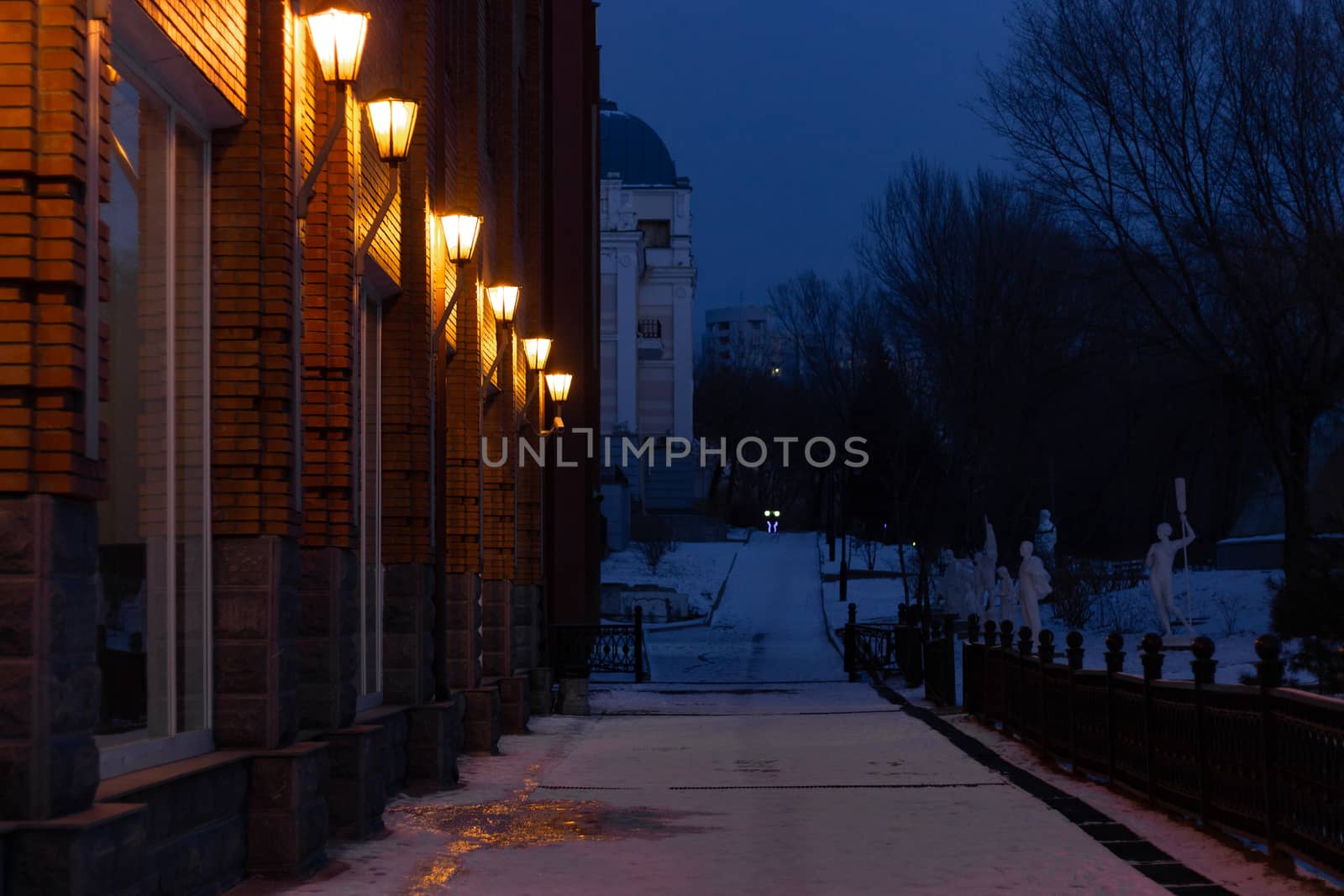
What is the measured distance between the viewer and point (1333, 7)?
95.6 ft

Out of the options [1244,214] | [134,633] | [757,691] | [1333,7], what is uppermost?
[1333,7]

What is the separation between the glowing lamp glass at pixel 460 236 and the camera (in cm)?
1424

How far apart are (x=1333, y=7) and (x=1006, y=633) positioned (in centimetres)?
1620

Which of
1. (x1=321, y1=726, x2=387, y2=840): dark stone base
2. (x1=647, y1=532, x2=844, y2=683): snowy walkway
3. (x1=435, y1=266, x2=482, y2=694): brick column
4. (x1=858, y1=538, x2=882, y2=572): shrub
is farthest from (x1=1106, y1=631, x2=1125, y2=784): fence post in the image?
(x1=858, y1=538, x2=882, y2=572): shrub

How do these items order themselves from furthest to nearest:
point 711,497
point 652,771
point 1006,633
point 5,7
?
point 711,497 → point 1006,633 → point 652,771 → point 5,7

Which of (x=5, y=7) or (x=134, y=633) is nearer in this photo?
(x=5, y=7)

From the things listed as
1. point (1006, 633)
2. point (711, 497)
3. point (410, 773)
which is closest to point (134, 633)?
point (410, 773)

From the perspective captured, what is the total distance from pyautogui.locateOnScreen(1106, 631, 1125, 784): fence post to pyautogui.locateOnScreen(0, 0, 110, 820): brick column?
844 cm

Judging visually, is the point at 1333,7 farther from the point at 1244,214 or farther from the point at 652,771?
the point at 652,771

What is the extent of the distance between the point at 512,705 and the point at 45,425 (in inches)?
576

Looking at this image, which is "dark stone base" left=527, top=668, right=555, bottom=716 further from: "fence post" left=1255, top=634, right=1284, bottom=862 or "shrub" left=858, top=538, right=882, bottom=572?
"shrub" left=858, top=538, right=882, bottom=572

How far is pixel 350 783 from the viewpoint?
1033 centimetres

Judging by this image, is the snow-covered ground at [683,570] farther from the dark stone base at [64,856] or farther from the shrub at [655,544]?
the dark stone base at [64,856]

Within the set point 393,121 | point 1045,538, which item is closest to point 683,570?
Result: point 1045,538
